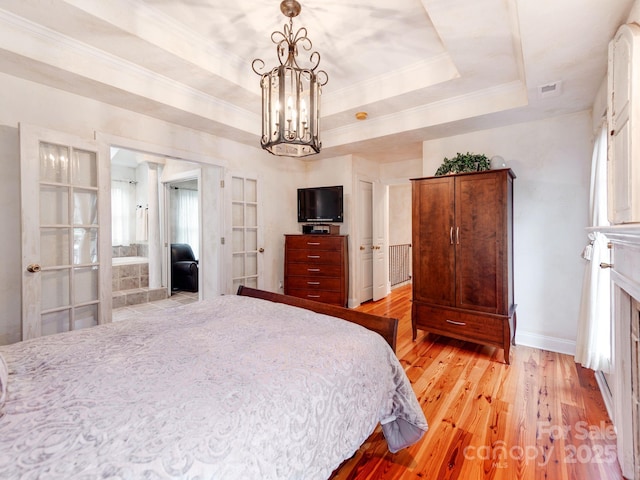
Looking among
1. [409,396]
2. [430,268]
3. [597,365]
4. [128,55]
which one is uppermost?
[128,55]

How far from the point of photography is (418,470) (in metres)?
1.54

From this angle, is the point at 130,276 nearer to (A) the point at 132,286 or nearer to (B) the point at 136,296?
(A) the point at 132,286

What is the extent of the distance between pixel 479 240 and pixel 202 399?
277 cm

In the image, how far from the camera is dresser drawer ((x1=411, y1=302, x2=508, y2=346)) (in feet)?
9.02

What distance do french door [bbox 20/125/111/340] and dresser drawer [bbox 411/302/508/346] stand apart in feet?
10.3

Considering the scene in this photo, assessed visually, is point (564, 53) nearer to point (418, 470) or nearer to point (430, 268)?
point (430, 268)

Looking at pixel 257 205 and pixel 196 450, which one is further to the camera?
pixel 257 205

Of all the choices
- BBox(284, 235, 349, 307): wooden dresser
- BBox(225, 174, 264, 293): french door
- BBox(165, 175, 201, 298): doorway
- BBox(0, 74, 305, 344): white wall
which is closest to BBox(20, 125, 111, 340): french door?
BBox(0, 74, 305, 344): white wall

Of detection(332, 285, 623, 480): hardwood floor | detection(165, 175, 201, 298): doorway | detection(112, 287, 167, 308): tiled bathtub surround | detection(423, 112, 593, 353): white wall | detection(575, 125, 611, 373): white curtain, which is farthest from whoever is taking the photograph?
detection(165, 175, 201, 298): doorway

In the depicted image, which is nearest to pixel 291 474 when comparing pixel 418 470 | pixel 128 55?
pixel 418 470

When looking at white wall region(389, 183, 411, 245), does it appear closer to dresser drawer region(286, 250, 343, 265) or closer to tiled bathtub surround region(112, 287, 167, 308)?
dresser drawer region(286, 250, 343, 265)

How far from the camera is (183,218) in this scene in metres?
6.79

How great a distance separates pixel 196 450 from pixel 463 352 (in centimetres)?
294

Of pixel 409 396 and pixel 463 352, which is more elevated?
pixel 409 396
